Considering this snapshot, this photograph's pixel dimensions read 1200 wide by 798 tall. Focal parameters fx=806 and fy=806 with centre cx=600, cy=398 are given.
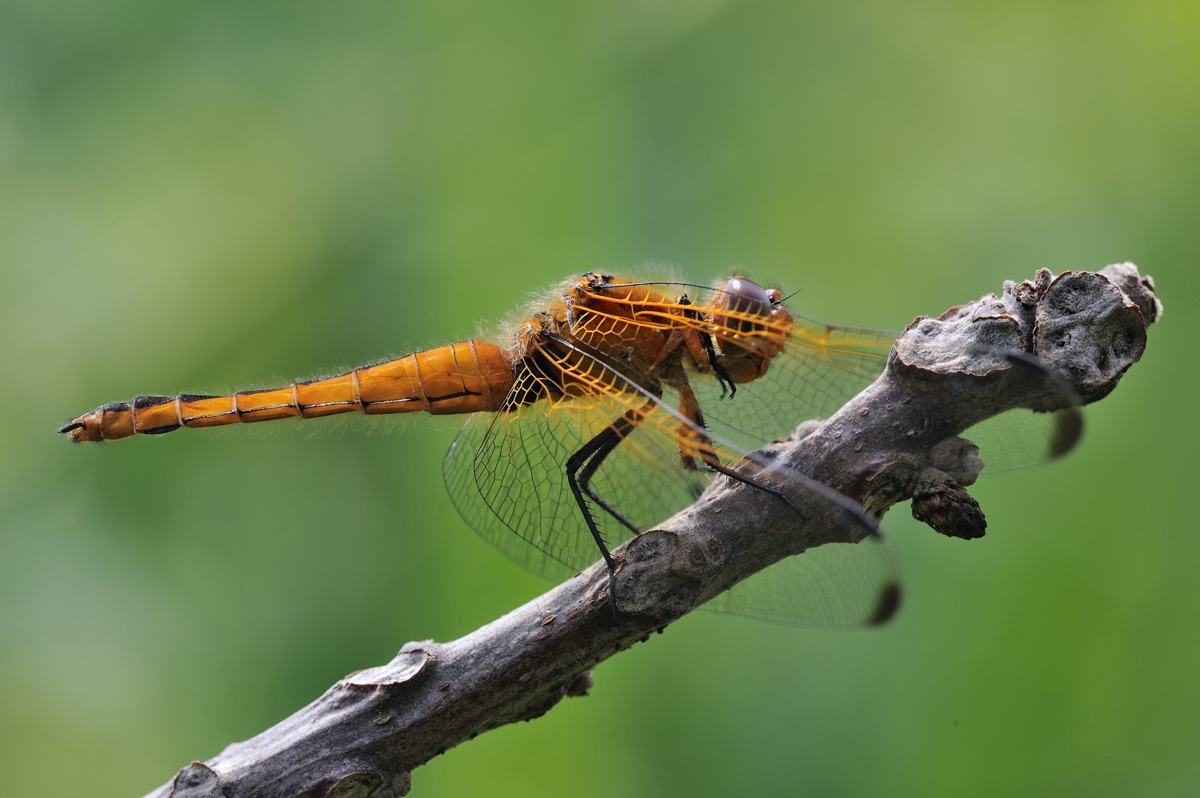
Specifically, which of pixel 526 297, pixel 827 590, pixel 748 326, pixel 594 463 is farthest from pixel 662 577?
pixel 526 297

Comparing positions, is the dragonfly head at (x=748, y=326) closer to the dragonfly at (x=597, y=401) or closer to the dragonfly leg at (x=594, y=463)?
the dragonfly at (x=597, y=401)

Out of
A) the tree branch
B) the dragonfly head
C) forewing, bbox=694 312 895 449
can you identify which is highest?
the dragonfly head

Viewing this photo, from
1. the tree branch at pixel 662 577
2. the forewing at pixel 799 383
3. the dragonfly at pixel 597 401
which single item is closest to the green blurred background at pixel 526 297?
the dragonfly at pixel 597 401

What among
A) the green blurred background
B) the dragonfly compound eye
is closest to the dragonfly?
the dragonfly compound eye

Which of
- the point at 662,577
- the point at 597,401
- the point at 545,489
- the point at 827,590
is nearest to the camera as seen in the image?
the point at 662,577

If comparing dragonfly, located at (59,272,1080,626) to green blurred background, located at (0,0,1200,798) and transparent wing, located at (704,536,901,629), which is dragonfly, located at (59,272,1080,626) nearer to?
transparent wing, located at (704,536,901,629)

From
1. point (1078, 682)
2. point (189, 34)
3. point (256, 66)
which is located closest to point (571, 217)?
point (256, 66)

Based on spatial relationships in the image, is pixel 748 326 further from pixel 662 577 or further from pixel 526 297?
pixel 662 577
